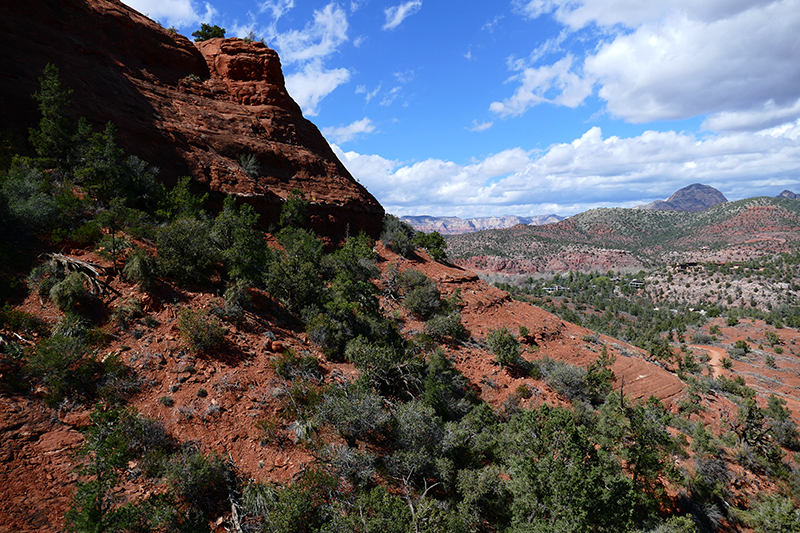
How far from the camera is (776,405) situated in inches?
750

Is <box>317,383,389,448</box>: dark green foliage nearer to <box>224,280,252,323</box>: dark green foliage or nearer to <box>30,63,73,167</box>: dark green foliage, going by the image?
<box>224,280,252,323</box>: dark green foliage

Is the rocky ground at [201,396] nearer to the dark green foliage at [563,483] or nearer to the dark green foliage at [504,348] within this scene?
the dark green foliage at [504,348]

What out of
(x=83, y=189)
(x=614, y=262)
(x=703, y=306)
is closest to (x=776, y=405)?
(x=83, y=189)

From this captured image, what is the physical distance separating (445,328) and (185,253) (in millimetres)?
12889

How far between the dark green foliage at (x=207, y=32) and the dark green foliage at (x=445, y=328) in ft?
119

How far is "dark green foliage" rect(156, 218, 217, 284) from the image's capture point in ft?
39.2

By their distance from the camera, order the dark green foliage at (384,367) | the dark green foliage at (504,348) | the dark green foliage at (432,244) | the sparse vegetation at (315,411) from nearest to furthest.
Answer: the sparse vegetation at (315,411), the dark green foliage at (384,367), the dark green foliage at (504,348), the dark green foliage at (432,244)

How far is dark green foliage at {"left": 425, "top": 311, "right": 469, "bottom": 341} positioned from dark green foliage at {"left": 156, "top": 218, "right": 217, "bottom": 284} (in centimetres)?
1125

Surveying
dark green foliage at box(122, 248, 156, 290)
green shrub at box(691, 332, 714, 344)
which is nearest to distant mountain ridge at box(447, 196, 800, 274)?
green shrub at box(691, 332, 714, 344)

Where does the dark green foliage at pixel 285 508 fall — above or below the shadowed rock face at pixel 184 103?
below

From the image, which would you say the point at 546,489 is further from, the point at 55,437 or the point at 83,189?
the point at 83,189

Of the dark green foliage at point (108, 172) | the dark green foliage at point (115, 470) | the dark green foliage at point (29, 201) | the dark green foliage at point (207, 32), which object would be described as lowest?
the dark green foliage at point (115, 470)

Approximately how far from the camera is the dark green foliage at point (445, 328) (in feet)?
59.2

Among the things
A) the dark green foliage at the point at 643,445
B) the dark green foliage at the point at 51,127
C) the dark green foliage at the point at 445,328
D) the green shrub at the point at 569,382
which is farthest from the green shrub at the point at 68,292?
the green shrub at the point at 569,382
